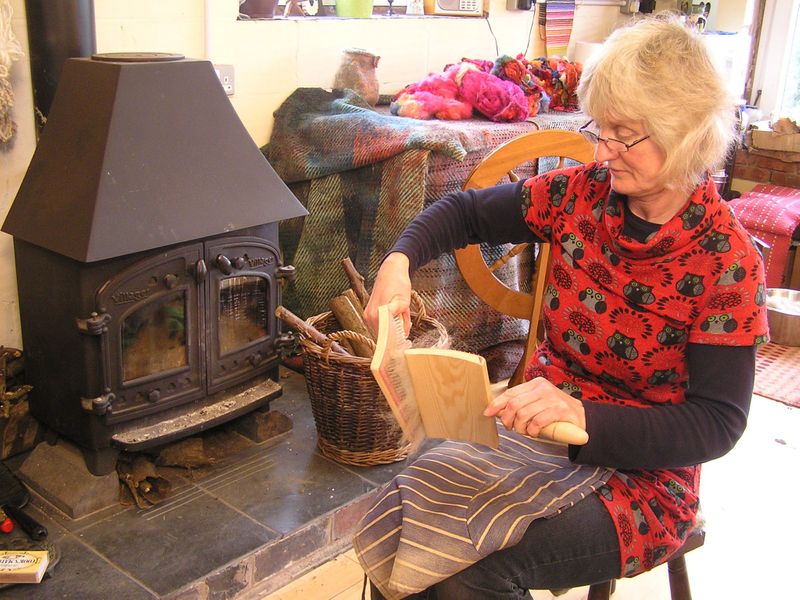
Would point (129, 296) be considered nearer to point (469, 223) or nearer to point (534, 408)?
point (469, 223)

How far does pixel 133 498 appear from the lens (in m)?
2.02

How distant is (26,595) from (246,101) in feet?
5.34

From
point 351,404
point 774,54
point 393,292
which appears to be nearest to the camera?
point 393,292

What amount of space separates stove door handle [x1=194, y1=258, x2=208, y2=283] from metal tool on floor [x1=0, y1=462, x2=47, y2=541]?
62 cm

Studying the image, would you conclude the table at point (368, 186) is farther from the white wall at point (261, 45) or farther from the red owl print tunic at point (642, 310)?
the red owl print tunic at point (642, 310)

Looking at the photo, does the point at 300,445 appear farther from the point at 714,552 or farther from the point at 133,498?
the point at 714,552

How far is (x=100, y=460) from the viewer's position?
6.44 ft

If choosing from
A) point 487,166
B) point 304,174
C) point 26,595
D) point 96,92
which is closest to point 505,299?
point 487,166

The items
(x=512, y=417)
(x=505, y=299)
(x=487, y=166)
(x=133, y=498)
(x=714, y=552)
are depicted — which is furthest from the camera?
(x=505, y=299)

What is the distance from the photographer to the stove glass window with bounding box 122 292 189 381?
1945 mm

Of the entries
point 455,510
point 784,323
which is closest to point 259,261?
point 455,510

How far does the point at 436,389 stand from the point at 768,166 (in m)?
3.63

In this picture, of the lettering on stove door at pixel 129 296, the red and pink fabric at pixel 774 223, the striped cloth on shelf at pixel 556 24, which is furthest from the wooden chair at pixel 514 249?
the red and pink fabric at pixel 774 223

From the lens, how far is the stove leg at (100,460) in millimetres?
1958
